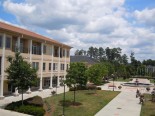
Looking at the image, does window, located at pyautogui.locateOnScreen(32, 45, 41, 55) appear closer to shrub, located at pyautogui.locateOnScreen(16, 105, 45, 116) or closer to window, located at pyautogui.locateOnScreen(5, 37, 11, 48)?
window, located at pyautogui.locateOnScreen(5, 37, 11, 48)

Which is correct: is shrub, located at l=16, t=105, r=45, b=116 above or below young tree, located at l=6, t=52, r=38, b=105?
below

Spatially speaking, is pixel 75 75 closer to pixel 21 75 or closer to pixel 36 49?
pixel 21 75

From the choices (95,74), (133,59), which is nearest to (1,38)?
(95,74)

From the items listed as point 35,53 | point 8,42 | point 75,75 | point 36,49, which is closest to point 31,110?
point 75,75

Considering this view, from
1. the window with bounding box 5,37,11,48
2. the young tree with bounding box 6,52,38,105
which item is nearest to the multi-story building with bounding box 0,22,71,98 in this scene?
the window with bounding box 5,37,11,48

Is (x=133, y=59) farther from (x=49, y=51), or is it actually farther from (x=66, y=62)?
(x=49, y=51)

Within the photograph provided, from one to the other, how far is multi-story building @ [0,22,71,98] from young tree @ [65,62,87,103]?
3.89 metres

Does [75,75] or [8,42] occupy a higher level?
[8,42]

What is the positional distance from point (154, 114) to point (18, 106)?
13.8m

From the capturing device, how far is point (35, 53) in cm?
4166

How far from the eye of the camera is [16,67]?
80.9 feet

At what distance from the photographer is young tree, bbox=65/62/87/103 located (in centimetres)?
3055

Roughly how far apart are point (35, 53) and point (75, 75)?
12520 mm

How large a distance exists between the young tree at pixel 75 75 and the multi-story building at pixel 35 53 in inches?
153
